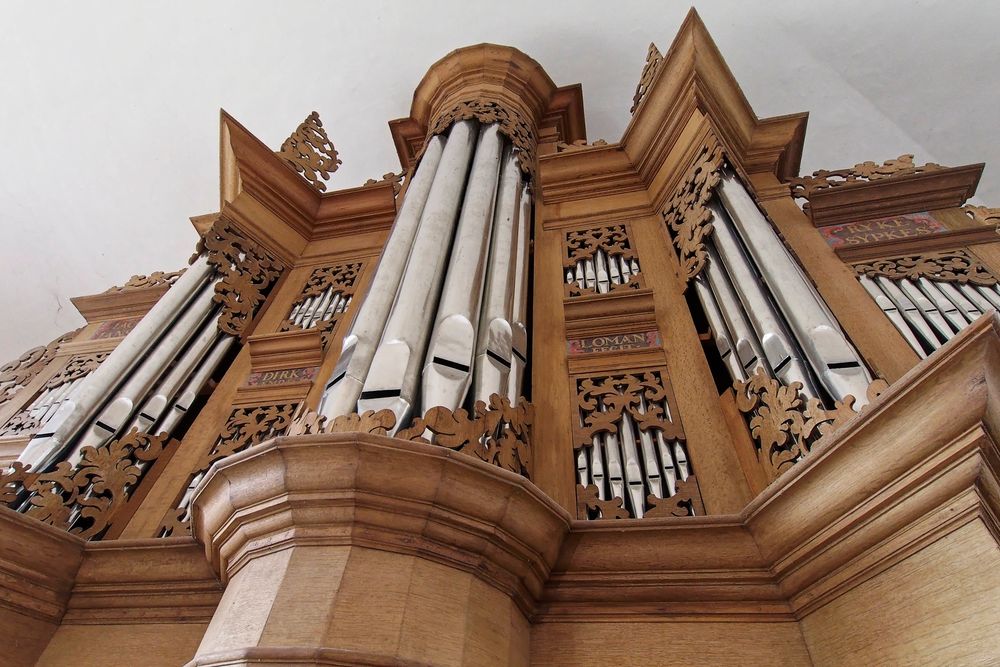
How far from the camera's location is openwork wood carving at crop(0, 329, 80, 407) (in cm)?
416

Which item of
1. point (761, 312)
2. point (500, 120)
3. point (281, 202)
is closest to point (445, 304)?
point (761, 312)

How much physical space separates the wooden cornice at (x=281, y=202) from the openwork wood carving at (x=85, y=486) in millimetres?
1764

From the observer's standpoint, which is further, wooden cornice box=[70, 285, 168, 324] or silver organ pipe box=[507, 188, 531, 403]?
wooden cornice box=[70, 285, 168, 324]

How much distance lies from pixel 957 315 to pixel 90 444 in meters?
3.21

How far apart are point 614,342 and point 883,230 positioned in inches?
71.5

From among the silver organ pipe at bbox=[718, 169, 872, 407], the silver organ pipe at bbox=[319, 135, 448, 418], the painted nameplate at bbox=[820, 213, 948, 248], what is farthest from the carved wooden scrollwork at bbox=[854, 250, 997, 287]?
the silver organ pipe at bbox=[319, 135, 448, 418]

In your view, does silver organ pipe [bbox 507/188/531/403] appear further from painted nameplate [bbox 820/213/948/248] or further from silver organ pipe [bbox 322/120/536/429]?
painted nameplate [bbox 820/213/948/248]

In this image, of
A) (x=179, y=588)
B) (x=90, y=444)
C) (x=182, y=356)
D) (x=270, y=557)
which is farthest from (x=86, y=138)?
(x=270, y=557)

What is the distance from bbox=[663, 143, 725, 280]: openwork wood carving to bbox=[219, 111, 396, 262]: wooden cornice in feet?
5.97

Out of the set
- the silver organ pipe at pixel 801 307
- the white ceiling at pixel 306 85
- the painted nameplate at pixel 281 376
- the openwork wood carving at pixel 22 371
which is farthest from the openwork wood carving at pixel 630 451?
the white ceiling at pixel 306 85

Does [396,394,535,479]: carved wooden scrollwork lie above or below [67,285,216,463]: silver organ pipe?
below

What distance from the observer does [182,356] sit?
2824 millimetres

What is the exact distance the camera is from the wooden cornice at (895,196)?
3.51 metres

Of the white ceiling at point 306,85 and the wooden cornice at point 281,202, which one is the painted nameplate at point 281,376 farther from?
the white ceiling at point 306,85
